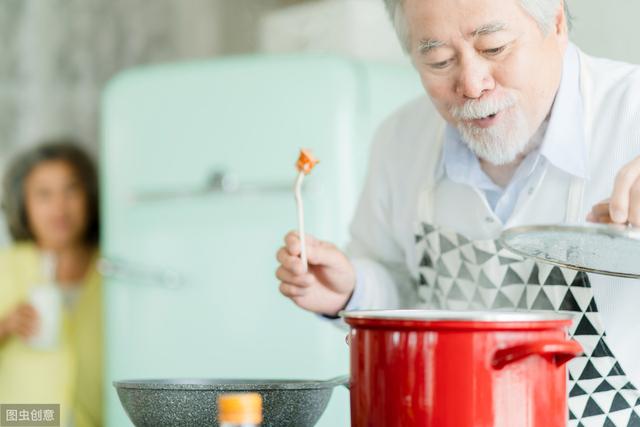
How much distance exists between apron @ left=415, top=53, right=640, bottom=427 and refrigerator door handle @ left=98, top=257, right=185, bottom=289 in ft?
4.03

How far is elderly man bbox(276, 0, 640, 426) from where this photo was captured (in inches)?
47.8

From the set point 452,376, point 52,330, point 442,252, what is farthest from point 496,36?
point 52,330

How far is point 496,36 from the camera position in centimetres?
119

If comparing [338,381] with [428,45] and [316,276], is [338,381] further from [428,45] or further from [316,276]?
[428,45]

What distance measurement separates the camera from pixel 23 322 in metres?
3.02

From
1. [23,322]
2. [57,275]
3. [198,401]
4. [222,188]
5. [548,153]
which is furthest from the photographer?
[57,275]

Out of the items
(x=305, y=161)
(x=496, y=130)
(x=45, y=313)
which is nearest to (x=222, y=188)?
(x=45, y=313)

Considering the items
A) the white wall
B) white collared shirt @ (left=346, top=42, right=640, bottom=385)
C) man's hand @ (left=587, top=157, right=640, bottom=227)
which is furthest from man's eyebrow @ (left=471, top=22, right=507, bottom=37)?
the white wall

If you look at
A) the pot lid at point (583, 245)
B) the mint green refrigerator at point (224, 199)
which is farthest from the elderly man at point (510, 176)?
the mint green refrigerator at point (224, 199)

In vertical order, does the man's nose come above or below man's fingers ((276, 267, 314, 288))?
above

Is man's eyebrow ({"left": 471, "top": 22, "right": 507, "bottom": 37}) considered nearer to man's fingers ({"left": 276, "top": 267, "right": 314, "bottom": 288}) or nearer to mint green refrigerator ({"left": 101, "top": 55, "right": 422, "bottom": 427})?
man's fingers ({"left": 276, "top": 267, "right": 314, "bottom": 288})

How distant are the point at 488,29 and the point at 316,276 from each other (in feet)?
1.35

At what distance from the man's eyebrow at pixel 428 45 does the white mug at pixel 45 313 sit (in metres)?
2.00

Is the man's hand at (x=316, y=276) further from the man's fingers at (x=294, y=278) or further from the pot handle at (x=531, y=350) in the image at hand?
the pot handle at (x=531, y=350)
